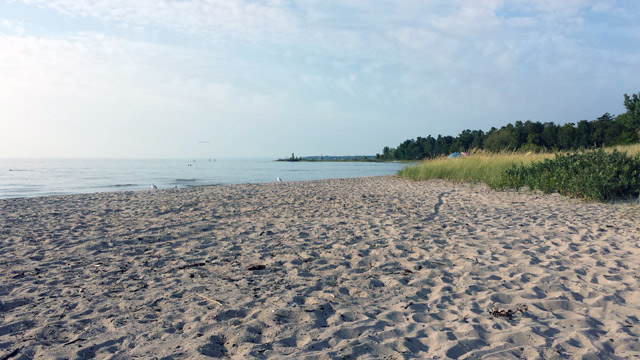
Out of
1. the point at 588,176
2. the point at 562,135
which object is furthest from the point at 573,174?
the point at 562,135

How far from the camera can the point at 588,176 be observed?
918 cm

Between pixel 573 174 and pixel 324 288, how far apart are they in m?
9.01

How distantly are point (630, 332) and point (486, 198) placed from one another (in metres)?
7.82

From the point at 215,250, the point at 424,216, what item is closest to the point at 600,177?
the point at 424,216

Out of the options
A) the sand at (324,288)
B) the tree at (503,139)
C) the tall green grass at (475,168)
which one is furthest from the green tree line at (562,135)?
the sand at (324,288)

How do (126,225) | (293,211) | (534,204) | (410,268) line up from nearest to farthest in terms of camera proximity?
(410,268)
(126,225)
(293,211)
(534,204)

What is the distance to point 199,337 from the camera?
266 centimetres

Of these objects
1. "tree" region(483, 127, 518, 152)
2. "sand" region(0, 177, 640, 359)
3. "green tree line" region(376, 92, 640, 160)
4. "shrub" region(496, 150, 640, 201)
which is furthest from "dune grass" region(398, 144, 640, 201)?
"tree" region(483, 127, 518, 152)

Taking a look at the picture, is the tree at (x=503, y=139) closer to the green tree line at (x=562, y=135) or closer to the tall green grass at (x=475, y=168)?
the green tree line at (x=562, y=135)

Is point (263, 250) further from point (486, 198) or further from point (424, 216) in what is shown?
point (486, 198)

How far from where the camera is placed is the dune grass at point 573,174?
29.0 ft

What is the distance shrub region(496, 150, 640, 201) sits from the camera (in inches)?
347

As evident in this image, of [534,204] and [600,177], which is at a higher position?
[600,177]

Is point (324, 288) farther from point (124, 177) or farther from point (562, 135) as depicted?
point (562, 135)
